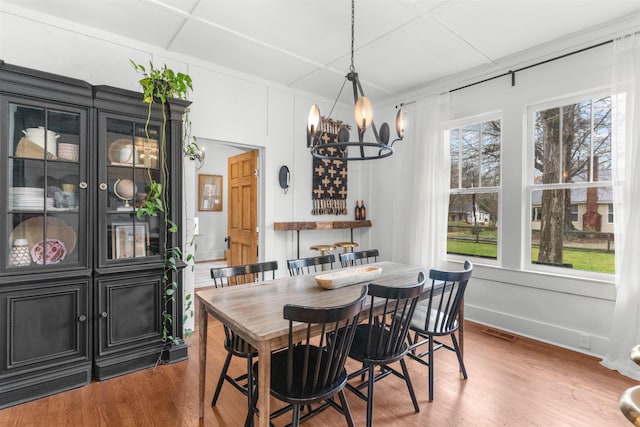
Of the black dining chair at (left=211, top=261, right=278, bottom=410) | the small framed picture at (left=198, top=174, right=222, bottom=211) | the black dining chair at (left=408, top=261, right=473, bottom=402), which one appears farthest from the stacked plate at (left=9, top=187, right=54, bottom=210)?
the small framed picture at (left=198, top=174, right=222, bottom=211)

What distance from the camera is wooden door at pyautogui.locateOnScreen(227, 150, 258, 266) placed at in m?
4.12

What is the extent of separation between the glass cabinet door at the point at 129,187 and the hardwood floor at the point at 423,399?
994 millimetres

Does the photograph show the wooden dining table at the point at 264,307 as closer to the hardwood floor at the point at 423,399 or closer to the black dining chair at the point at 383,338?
the black dining chair at the point at 383,338

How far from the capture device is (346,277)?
7.95 ft

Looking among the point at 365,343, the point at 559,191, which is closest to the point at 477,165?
the point at 559,191

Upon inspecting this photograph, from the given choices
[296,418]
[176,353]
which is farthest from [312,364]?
[176,353]

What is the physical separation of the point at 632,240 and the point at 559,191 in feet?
2.60

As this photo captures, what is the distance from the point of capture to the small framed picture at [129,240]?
8.59 ft

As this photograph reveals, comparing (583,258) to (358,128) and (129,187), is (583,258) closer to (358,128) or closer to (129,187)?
(358,128)

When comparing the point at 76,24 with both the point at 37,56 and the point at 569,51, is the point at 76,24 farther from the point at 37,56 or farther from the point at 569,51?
the point at 569,51

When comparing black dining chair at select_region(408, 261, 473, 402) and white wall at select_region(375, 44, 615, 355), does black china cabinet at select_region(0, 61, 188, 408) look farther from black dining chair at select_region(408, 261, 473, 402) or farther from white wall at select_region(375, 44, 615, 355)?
white wall at select_region(375, 44, 615, 355)

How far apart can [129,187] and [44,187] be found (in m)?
0.54

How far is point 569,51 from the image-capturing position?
3.03 m

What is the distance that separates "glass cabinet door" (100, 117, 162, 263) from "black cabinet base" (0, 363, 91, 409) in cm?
83
